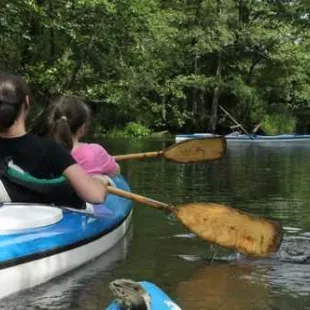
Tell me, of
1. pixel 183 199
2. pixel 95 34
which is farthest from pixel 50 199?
pixel 95 34

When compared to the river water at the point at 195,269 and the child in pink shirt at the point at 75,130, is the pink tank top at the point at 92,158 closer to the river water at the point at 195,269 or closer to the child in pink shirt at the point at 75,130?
the child in pink shirt at the point at 75,130

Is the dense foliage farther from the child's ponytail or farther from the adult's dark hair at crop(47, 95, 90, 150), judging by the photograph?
the child's ponytail

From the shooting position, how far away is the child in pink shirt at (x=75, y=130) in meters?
5.05

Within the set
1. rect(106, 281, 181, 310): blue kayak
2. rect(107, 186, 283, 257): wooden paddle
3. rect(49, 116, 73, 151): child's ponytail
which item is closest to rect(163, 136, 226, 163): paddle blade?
rect(107, 186, 283, 257): wooden paddle

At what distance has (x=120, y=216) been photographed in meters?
5.86

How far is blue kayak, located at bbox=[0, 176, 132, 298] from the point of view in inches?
155

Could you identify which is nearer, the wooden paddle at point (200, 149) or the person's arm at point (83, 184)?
the person's arm at point (83, 184)

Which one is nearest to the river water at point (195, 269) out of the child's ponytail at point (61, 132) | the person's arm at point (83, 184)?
the person's arm at point (83, 184)

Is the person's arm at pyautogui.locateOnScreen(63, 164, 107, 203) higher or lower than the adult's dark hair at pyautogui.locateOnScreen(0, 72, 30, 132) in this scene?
lower

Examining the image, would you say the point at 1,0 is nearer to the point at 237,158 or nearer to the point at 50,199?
the point at 50,199

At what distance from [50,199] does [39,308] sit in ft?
3.63

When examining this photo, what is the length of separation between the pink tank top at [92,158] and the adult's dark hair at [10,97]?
126 cm

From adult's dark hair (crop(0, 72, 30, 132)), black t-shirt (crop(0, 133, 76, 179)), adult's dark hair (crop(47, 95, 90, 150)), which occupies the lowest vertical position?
black t-shirt (crop(0, 133, 76, 179))

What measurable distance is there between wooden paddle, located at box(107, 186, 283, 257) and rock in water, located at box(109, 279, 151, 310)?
2462mm
